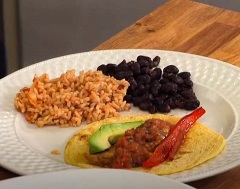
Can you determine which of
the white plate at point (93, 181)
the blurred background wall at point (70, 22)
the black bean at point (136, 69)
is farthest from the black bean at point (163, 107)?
the blurred background wall at point (70, 22)

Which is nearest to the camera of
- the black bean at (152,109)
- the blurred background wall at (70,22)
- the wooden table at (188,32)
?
the black bean at (152,109)

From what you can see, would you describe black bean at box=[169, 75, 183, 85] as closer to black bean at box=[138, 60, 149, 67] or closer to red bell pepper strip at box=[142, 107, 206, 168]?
black bean at box=[138, 60, 149, 67]

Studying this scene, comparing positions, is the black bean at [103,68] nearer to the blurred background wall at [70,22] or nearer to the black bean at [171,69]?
the black bean at [171,69]

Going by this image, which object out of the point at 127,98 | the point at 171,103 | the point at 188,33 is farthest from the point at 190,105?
the point at 188,33

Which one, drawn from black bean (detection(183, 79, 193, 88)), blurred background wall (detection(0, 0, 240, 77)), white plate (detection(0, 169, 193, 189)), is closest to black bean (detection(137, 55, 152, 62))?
black bean (detection(183, 79, 193, 88))

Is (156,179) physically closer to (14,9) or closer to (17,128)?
(17,128)

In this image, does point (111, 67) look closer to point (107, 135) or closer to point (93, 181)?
point (107, 135)

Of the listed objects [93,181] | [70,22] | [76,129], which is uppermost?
[93,181]
